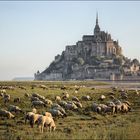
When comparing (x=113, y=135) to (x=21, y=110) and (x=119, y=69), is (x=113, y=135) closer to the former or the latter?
(x=21, y=110)

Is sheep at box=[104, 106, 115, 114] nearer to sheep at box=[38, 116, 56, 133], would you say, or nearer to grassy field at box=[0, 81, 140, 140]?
grassy field at box=[0, 81, 140, 140]

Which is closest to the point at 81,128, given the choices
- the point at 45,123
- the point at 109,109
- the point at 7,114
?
the point at 45,123

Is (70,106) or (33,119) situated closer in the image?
(33,119)

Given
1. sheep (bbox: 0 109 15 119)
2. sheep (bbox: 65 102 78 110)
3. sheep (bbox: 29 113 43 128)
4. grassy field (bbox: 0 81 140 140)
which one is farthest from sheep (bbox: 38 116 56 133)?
→ sheep (bbox: 65 102 78 110)

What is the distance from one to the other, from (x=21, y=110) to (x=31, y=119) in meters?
5.79

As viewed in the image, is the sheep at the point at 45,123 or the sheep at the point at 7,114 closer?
the sheep at the point at 45,123

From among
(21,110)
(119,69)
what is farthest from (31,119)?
(119,69)

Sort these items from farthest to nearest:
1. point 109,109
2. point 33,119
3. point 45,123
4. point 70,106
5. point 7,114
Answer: point 70,106
point 109,109
point 7,114
point 33,119
point 45,123

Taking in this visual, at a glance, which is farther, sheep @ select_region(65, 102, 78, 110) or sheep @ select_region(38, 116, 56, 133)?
sheep @ select_region(65, 102, 78, 110)

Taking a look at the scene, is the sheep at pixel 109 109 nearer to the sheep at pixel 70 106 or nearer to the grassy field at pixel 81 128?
the grassy field at pixel 81 128

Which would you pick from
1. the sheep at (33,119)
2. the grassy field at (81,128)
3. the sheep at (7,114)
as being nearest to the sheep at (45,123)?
the grassy field at (81,128)

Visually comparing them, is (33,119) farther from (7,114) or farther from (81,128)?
(7,114)

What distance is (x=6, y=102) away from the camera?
29656 millimetres

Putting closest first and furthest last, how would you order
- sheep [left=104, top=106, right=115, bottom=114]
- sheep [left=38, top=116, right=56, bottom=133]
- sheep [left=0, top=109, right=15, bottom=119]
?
1. sheep [left=38, top=116, right=56, bottom=133]
2. sheep [left=0, top=109, right=15, bottom=119]
3. sheep [left=104, top=106, right=115, bottom=114]
